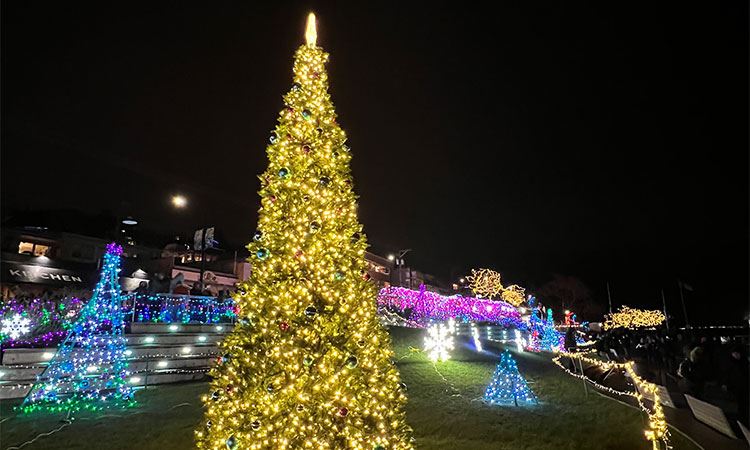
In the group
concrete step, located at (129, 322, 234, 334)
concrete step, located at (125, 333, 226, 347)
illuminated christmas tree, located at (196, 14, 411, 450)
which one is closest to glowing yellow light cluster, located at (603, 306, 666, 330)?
concrete step, located at (129, 322, 234, 334)

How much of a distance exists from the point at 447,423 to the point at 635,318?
5719 cm

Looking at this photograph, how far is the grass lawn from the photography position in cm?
721

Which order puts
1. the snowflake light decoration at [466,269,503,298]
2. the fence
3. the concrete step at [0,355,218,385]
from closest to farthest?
the concrete step at [0,355,218,385] < the fence < the snowflake light decoration at [466,269,503,298]

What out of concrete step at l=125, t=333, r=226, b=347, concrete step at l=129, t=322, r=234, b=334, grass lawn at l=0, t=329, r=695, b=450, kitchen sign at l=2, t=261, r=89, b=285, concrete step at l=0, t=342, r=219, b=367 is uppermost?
kitchen sign at l=2, t=261, r=89, b=285

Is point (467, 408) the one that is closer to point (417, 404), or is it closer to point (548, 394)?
point (417, 404)

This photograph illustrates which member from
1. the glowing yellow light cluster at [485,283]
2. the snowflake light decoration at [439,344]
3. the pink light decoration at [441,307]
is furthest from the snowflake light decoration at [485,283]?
the snowflake light decoration at [439,344]

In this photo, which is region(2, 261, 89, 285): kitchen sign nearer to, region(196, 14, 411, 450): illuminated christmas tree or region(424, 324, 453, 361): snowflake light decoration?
region(424, 324, 453, 361): snowflake light decoration

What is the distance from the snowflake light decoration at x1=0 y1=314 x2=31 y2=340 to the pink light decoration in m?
12.0

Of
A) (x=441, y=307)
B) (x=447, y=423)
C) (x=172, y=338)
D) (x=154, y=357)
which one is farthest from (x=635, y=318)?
(x=154, y=357)

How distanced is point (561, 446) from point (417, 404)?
3658mm

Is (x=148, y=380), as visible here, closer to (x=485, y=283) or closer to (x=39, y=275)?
(x=39, y=275)

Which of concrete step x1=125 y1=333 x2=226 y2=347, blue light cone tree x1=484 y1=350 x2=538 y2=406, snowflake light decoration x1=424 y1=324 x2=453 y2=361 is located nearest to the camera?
blue light cone tree x1=484 y1=350 x2=538 y2=406

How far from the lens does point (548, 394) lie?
11.5 metres

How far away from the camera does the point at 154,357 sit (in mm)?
11961
